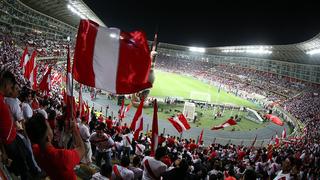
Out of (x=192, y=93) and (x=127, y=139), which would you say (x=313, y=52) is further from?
(x=127, y=139)

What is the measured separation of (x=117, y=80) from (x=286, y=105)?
149ft

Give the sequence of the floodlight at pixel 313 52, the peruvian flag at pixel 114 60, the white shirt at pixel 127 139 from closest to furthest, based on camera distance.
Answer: the peruvian flag at pixel 114 60, the white shirt at pixel 127 139, the floodlight at pixel 313 52

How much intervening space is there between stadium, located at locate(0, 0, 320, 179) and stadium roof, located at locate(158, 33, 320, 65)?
0.98 feet

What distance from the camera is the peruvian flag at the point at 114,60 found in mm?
5473

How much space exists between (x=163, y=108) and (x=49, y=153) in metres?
34.1

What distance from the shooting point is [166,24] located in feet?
373

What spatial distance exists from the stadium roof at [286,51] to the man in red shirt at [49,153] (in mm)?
43515

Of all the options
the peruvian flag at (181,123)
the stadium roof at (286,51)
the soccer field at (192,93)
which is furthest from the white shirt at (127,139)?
the stadium roof at (286,51)

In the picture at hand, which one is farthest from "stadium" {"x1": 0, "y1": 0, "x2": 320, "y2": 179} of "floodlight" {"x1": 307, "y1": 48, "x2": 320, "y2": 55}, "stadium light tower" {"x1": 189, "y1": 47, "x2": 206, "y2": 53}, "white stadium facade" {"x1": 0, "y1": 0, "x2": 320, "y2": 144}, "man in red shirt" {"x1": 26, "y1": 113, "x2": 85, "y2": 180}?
"stadium light tower" {"x1": 189, "y1": 47, "x2": 206, "y2": 53}

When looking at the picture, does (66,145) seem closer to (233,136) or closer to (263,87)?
(233,136)

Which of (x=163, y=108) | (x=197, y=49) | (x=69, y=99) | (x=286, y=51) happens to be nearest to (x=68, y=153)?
(x=69, y=99)

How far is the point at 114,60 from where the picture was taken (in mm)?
5711

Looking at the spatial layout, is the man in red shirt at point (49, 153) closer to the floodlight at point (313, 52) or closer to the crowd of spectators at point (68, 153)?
the crowd of spectators at point (68, 153)

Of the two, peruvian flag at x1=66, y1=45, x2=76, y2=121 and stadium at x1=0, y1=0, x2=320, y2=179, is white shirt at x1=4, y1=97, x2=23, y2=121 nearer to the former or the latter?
stadium at x1=0, y1=0, x2=320, y2=179
